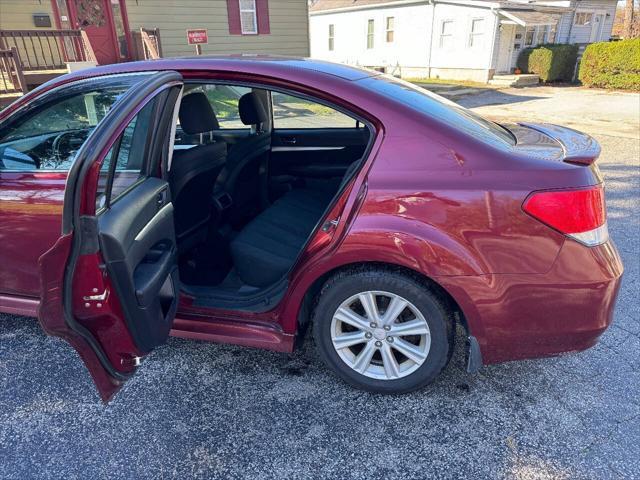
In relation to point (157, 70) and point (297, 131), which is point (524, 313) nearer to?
point (157, 70)

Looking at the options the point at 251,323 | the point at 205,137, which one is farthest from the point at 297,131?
the point at 251,323

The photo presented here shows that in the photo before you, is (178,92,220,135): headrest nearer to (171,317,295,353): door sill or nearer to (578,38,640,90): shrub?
(171,317,295,353): door sill

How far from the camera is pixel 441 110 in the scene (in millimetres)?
2377

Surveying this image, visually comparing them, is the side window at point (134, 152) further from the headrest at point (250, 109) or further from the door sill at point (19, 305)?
the headrest at point (250, 109)

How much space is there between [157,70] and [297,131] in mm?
1980

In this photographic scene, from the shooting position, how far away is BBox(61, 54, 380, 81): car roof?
232 centimetres

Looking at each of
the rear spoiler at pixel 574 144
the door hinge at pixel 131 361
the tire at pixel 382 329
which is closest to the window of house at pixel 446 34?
the rear spoiler at pixel 574 144

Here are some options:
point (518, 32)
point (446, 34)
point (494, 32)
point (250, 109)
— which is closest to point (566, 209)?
point (250, 109)

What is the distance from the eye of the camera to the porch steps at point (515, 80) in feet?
57.7

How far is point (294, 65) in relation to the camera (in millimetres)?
2387

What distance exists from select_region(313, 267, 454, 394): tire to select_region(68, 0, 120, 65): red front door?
1167cm

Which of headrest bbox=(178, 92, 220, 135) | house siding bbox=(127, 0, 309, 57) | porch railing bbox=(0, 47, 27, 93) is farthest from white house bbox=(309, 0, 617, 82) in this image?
headrest bbox=(178, 92, 220, 135)

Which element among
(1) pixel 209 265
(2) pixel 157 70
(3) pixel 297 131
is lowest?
(1) pixel 209 265

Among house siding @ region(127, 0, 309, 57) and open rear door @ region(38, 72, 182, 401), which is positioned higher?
house siding @ region(127, 0, 309, 57)
